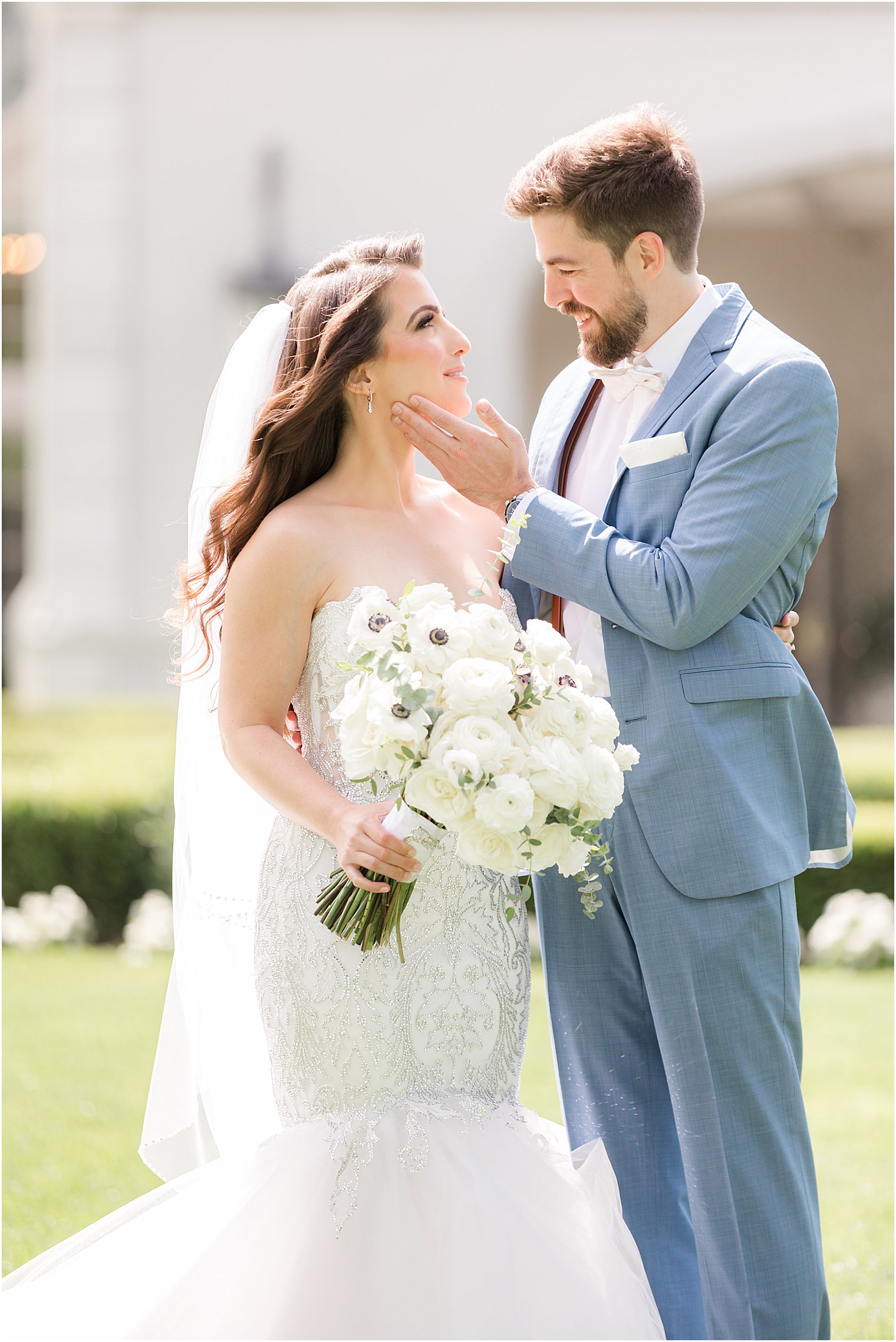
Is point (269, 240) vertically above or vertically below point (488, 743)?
above

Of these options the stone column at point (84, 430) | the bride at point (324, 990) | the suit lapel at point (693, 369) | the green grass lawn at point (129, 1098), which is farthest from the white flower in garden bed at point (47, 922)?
the suit lapel at point (693, 369)

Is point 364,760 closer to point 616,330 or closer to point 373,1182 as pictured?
point 373,1182

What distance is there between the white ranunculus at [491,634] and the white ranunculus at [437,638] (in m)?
0.01

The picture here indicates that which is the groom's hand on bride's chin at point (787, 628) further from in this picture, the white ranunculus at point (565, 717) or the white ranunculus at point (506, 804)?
the white ranunculus at point (506, 804)

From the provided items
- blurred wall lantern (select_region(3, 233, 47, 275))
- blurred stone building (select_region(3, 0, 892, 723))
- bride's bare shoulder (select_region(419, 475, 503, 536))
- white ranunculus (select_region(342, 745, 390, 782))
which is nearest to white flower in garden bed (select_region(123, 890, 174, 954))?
blurred stone building (select_region(3, 0, 892, 723))

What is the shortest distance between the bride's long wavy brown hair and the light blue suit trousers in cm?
61

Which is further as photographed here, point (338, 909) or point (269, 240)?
point (269, 240)

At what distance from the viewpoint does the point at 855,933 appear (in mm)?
8039

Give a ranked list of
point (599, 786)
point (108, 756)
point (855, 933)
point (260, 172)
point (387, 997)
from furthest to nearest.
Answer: point (260, 172) < point (108, 756) < point (855, 933) < point (387, 997) < point (599, 786)

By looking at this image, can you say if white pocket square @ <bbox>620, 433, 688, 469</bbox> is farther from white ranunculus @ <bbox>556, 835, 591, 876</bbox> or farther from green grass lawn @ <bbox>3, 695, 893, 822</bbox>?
green grass lawn @ <bbox>3, 695, 893, 822</bbox>

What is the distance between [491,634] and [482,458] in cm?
71

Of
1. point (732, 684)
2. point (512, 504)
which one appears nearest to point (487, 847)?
point (732, 684)

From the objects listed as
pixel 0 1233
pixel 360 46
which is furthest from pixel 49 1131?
pixel 360 46

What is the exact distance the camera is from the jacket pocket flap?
2.85 meters
